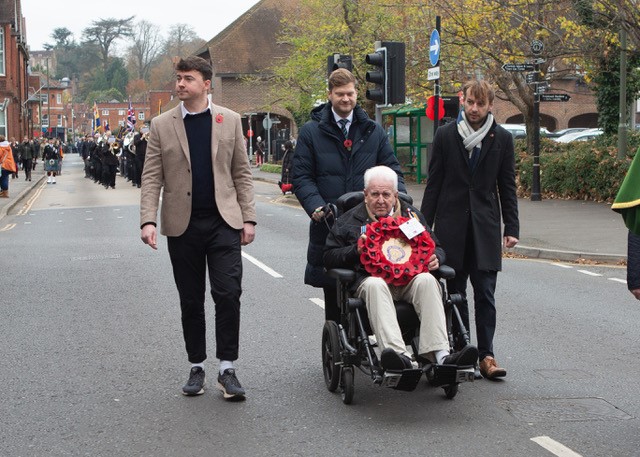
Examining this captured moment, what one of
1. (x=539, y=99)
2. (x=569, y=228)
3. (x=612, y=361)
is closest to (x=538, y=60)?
(x=539, y=99)

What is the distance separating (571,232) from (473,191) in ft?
34.1

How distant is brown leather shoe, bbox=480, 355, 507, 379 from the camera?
6.67 m

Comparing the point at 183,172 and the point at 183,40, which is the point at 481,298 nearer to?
the point at 183,172

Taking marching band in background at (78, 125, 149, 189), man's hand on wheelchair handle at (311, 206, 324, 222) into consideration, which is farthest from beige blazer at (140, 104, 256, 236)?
marching band in background at (78, 125, 149, 189)

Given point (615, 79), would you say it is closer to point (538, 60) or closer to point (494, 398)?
point (538, 60)

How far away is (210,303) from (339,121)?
399cm

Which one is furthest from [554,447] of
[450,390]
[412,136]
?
[412,136]

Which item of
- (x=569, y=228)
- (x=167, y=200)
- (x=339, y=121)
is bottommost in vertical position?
(x=569, y=228)

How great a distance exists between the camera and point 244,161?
637 cm

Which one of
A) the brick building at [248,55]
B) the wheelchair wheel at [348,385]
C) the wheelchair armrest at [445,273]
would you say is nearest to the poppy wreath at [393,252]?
the wheelchair armrest at [445,273]

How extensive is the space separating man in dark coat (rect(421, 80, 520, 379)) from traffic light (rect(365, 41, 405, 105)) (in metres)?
9.07

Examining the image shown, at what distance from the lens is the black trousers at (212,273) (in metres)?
6.27

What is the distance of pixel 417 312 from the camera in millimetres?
5984

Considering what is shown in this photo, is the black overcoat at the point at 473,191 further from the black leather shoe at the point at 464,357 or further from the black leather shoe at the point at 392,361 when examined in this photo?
the black leather shoe at the point at 392,361
